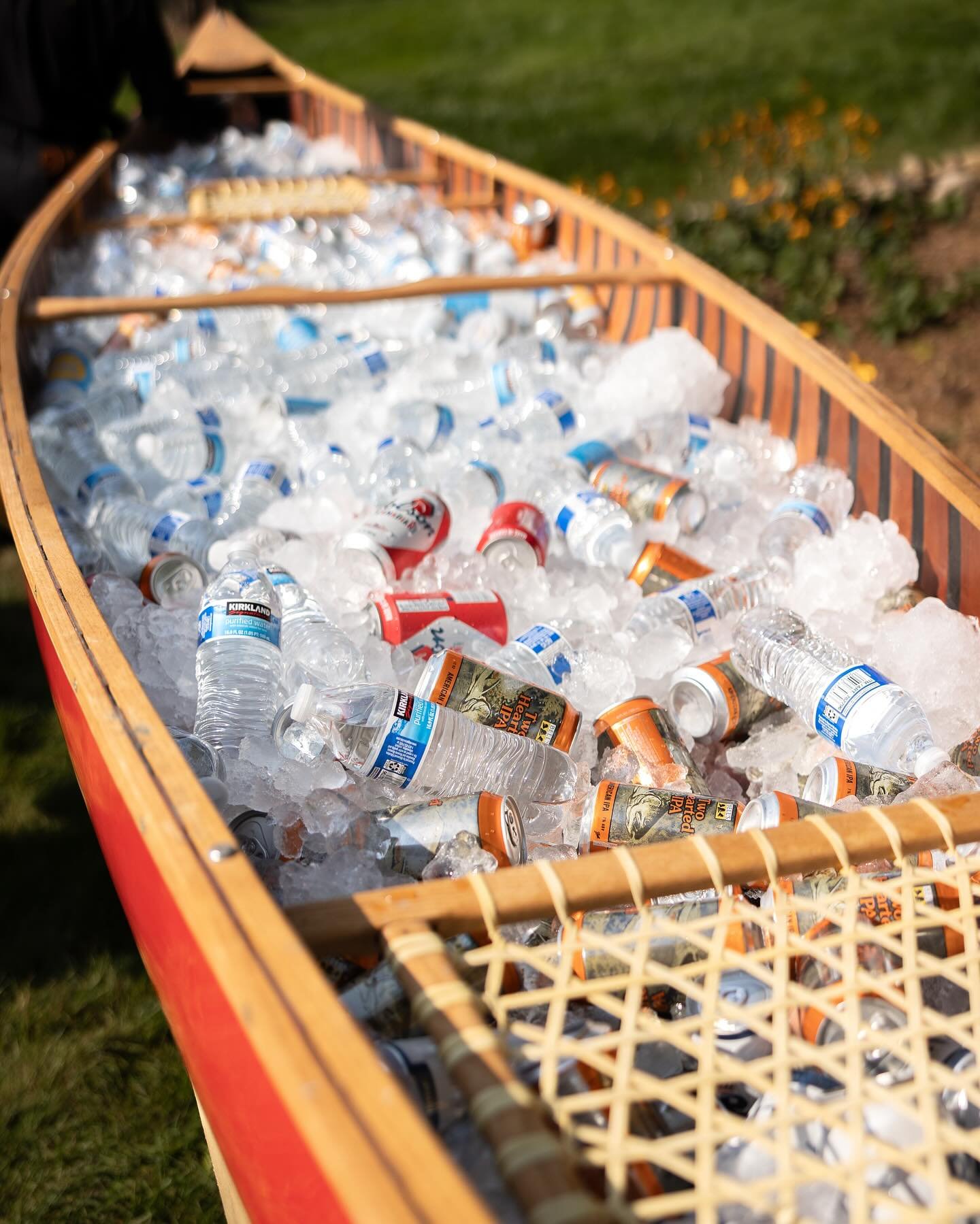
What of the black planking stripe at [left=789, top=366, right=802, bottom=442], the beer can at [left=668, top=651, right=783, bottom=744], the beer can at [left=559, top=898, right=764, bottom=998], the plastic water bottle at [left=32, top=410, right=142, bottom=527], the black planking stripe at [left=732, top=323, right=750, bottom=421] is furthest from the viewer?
the black planking stripe at [left=732, top=323, right=750, bottom=421]

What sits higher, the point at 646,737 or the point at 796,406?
the point at 796,406

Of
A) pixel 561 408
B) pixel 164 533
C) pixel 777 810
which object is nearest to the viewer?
pixel 777 810

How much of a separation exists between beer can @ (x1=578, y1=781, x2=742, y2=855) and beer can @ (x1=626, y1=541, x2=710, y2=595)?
0.72m

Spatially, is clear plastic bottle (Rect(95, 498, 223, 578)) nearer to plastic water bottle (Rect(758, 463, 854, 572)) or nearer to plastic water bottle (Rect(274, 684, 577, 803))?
plastic water bottle (Rect(274, 684, 577, 803))

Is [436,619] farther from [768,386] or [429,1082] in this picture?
[768,386]

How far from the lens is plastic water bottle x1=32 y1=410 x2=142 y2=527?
269 centimetres

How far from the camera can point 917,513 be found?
92.6 inches

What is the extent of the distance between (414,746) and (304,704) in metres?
0.23

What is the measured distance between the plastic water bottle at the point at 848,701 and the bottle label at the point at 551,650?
1.15ft

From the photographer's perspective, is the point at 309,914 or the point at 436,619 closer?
the point at 309,914

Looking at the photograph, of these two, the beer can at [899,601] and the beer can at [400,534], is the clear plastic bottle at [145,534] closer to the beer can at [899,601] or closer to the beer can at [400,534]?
the beer can at [400,534]

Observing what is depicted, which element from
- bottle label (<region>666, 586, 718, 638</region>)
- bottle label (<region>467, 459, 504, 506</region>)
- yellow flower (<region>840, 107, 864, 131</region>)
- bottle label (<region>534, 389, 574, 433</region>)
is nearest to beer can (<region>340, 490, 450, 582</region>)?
bottle label (<region>467, 459, 504, 506</region>)

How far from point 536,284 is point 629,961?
8.98 feet

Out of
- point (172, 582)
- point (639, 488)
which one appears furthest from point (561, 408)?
point (172, 582)
